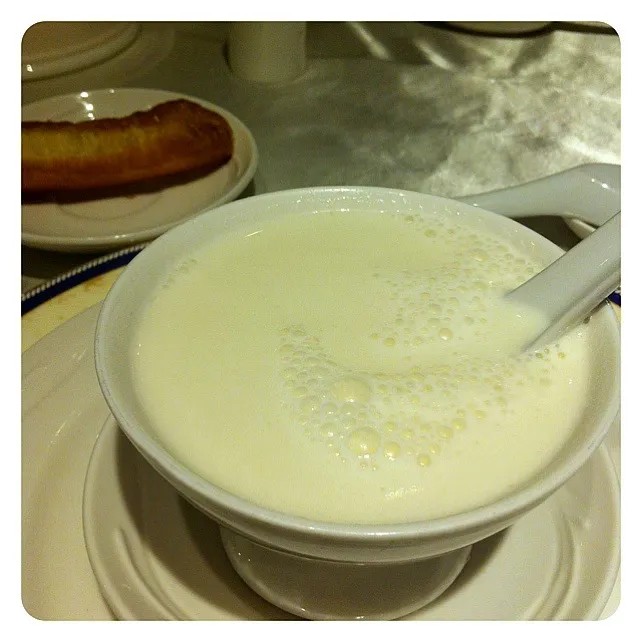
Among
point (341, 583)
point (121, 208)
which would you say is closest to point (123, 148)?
point (121, 208)

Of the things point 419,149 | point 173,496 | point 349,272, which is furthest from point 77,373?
point 419,149

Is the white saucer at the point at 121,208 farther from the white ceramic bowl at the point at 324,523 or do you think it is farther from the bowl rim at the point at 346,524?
the bowl rim at the point at 346,524

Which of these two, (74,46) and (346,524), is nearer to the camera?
(346,524)

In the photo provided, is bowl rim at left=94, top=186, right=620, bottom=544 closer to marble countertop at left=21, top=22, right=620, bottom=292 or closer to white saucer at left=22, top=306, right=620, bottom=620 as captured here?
white saucer at left=22, top=306, right=620, bottom=620

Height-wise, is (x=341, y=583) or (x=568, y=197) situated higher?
(x=568, y=197)

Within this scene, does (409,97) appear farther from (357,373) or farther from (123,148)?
(357,373)
